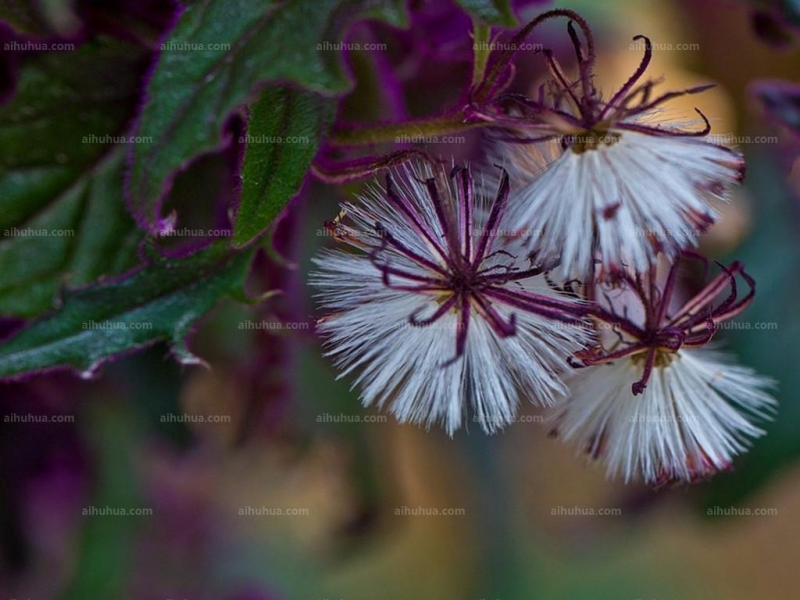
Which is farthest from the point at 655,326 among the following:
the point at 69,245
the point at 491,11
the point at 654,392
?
the point at 69,245

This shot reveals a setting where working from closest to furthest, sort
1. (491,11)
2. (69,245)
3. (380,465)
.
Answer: (491,11), (69,245), (380,465)

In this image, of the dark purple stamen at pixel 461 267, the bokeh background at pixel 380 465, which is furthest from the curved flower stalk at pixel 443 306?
the bokeh background at pixel 380 465

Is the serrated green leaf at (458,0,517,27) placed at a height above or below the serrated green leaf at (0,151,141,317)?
above

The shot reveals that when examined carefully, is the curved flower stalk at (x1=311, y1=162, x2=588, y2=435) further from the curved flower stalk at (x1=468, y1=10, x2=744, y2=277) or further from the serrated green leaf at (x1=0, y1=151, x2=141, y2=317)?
the serrated green leaf at (x1=0, y1=151, x2=141, y2=317)

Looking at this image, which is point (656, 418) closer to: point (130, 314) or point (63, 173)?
point (130, 314)

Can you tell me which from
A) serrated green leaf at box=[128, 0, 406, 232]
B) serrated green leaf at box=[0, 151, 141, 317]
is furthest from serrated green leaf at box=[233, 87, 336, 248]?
serrated green leaf at box=[0, 151, 141, 317]

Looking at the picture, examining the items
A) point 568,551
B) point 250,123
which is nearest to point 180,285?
point 250,123

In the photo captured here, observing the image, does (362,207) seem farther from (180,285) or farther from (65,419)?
(65,419)
